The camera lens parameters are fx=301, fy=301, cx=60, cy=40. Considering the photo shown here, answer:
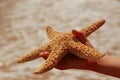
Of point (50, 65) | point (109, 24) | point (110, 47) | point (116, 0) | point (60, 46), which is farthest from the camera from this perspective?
point (116, 0)

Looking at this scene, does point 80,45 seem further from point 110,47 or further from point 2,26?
point 2,26

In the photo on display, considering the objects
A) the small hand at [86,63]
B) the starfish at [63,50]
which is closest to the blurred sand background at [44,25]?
the small hand at [86,63]

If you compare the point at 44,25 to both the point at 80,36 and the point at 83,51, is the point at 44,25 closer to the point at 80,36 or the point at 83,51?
the point at 80,36

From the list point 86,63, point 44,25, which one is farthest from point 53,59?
point 44,25

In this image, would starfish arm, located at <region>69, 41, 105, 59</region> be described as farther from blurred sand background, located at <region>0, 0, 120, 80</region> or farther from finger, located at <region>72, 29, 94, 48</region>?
blurred sand background, located at <region>0, 0, 120, 80</region>

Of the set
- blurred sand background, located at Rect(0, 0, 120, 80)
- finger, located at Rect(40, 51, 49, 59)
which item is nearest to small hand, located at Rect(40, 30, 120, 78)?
finger, located at Rect(40, 51, 49, 59)

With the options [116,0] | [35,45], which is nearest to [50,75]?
[35,45]
